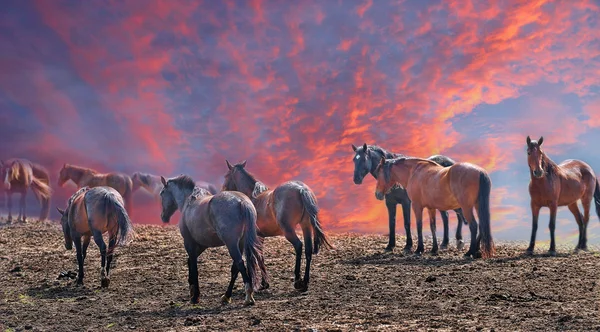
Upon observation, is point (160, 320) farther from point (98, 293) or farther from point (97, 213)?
point (97, 213)

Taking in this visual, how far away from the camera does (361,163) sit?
47.5 feet

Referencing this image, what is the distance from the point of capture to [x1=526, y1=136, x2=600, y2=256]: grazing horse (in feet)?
40.9

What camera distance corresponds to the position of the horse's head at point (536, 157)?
12.3 metres

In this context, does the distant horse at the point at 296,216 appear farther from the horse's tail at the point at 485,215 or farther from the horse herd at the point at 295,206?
the horse's tail at the point at 485,215

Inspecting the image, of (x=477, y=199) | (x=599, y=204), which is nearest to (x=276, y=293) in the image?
→ (x=477, y=199)

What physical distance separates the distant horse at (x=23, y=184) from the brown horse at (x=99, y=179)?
1.14m

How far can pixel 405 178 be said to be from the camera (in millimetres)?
13336

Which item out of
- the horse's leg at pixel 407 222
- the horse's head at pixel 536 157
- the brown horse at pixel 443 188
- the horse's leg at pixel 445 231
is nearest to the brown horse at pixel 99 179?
the horse's leg at pixel 407 222

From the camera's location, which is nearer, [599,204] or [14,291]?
[14,291]

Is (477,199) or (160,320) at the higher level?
(477,199)

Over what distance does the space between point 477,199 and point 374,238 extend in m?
5.78

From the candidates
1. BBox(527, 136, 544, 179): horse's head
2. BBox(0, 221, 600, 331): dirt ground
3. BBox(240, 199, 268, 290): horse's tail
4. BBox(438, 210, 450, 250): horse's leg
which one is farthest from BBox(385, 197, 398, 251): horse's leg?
BBox(240, 199, 268, 290): horse's tail

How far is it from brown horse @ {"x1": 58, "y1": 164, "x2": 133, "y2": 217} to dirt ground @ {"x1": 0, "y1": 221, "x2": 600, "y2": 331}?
23.0ft

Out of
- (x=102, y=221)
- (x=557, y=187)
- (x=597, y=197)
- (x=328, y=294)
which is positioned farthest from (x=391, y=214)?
(x=102, y=221)
